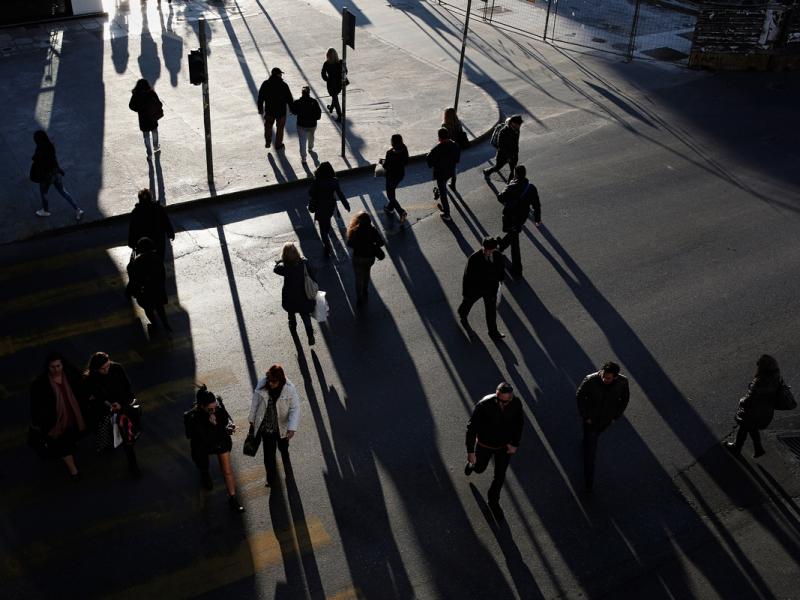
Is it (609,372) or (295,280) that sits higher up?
(609,372)

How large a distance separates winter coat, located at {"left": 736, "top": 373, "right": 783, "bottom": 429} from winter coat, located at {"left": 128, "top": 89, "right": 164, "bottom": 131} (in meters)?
11.0

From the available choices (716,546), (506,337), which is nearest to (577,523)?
(716,546)

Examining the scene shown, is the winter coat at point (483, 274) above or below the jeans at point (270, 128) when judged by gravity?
above

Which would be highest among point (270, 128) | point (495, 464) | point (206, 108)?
point (206, 108)

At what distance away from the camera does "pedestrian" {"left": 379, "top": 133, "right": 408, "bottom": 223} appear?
1371cm

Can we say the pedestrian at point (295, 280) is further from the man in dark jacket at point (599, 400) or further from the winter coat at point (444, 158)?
the winter coat at point (444, 158)

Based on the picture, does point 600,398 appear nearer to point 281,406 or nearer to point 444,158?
point 281,406

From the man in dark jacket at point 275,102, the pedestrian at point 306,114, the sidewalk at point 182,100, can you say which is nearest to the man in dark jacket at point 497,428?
the sidewalk at point 182,100

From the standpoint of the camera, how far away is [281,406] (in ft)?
27.3

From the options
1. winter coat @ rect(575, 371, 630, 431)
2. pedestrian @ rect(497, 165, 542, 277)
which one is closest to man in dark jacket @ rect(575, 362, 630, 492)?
winter coat @ rect(575, 371, 630, 431)

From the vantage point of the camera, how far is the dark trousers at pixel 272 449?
8516 millimetres

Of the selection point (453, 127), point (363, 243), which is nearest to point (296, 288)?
point (363, 243)

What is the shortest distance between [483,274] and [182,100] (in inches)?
411

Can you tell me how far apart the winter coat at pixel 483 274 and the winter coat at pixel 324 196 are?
2674 millimetres
